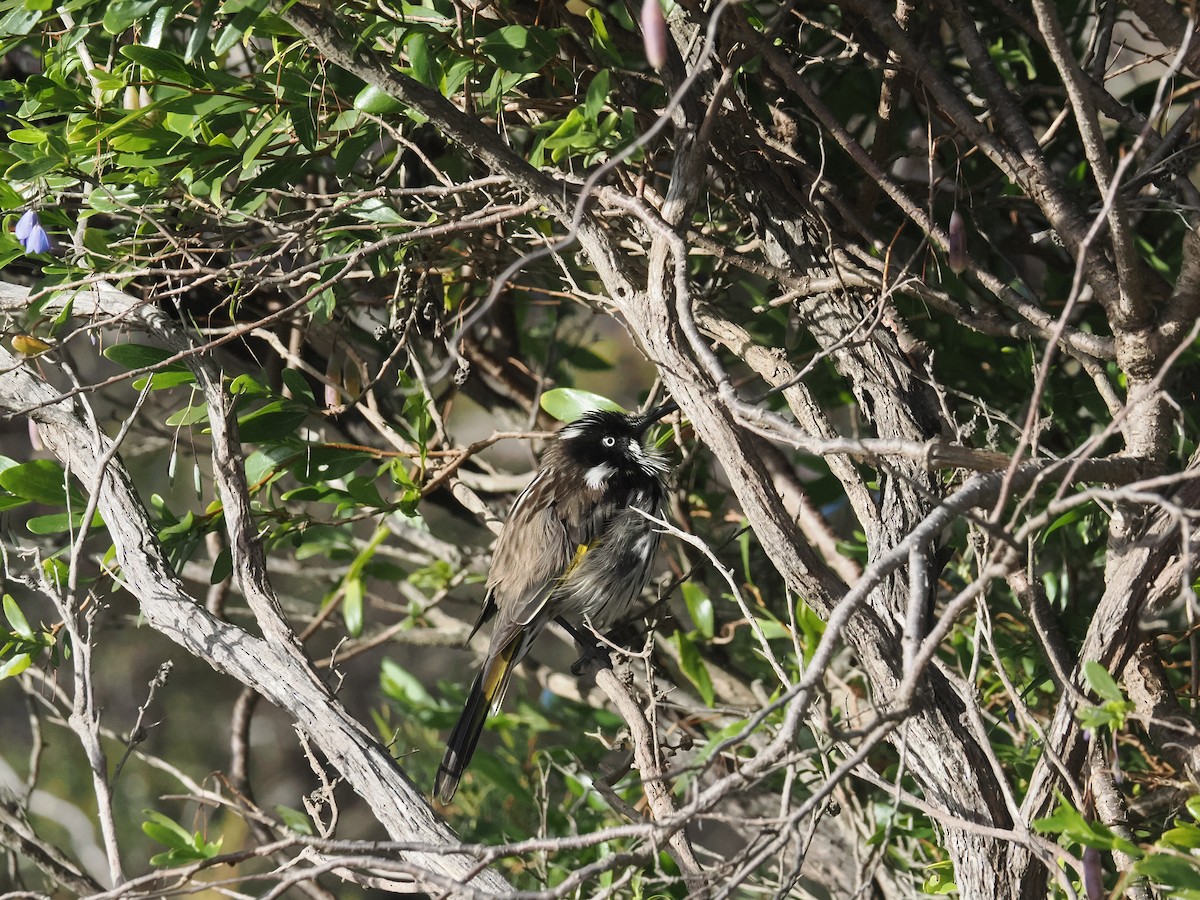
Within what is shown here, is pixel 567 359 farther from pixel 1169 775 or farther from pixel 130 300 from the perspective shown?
pixel 1169 775

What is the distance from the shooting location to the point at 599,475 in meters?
3.82

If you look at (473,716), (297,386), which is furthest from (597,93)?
(473,716)

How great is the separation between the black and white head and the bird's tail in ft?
2.00

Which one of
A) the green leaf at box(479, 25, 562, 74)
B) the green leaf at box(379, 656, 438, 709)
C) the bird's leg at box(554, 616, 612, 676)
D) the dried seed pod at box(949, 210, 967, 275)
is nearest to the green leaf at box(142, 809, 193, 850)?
the bird's leg at box(554, 616, 612, 676)

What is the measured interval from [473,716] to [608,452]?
97cm

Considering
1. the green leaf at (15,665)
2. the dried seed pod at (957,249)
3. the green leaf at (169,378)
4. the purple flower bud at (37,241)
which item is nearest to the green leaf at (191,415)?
the green leaf at (169,378)

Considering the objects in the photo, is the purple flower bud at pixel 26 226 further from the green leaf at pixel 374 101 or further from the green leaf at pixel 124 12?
the green leaf at pixel 374 101

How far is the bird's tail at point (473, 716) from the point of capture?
11.1 feet

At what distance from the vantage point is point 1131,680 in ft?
7.41

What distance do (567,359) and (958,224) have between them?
196 centimetres

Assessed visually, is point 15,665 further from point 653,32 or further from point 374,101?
point 653,32

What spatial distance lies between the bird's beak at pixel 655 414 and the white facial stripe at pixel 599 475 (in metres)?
0.28

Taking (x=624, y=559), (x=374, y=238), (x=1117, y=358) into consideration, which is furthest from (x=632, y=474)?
(x=1117, y=358)

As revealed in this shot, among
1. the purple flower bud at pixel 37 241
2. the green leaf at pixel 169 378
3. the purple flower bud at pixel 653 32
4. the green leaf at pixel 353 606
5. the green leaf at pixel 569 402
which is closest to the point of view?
the purple flower bud at pixel 653 32
